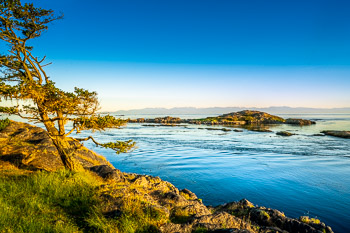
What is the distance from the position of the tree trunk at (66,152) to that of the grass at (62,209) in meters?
0.94

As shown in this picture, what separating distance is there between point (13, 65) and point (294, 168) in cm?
2480

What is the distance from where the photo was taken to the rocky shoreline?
625cm

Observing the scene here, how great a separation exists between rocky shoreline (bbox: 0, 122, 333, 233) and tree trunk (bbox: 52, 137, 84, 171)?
61.4 inches

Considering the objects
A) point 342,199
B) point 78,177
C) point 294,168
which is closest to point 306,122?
point 294,168

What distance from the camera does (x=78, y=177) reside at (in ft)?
32.1

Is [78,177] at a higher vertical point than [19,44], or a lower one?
lower

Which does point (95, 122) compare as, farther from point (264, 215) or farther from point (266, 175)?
point (266, 175)

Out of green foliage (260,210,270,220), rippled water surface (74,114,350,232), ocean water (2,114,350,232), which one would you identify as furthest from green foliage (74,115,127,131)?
rippled water surface (74,114,350,232)

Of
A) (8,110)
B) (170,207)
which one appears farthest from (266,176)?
(8,110)

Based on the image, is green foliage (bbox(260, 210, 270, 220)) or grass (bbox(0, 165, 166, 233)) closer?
grass (bbox(0, 165, 166, 233))

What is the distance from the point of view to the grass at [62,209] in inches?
229

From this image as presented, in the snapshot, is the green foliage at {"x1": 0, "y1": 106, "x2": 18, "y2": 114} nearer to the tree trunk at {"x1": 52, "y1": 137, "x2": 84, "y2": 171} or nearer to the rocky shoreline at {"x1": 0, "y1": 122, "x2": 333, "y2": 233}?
the tree trunk at {"x1": 52, "y1": 137, "x2": 84, "y2": 171}

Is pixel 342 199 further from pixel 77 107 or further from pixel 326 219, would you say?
pixel 77 107

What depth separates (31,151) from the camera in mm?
14688
